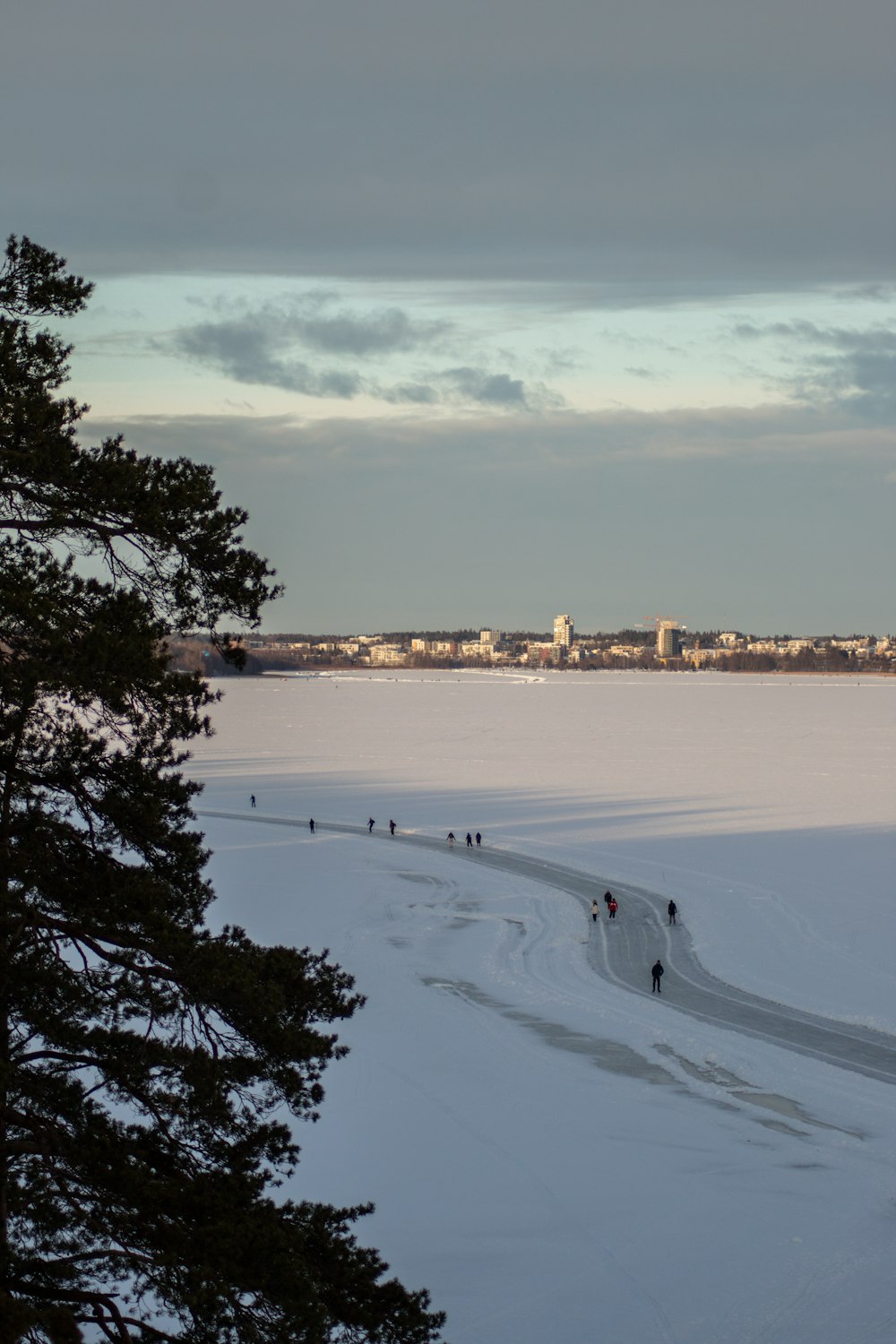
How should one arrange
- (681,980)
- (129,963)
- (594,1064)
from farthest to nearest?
(681,980) → (594,1064) → (129,963)

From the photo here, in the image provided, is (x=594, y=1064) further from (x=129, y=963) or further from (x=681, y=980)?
(x=129, y=963)

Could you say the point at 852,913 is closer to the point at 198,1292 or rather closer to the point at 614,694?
the point at 198,1292

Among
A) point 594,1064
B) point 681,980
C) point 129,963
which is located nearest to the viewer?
point 129,963

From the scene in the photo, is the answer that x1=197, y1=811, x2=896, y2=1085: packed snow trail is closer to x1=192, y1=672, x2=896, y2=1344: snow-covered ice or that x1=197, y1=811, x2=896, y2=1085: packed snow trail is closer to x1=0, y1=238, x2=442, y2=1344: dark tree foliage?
x1=192, y1=672, x2=896, y2=1344: snow-covered ice

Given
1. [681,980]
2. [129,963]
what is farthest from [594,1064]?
[129,963]

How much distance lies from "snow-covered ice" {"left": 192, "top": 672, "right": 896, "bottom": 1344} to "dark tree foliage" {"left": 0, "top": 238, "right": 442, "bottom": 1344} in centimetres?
561

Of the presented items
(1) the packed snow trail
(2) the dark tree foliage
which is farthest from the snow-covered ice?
(2) the dark tree foliage

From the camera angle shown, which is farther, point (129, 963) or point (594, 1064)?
point (594, 1064)

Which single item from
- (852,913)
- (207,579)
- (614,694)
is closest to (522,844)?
(852,913)

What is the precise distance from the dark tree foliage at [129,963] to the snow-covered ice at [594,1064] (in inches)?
221

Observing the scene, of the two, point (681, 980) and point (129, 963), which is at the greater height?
point (129, 963)

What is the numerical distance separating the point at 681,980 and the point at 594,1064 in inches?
218

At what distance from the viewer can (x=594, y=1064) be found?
754 inches

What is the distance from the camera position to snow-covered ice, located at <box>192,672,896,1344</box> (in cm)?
1281
